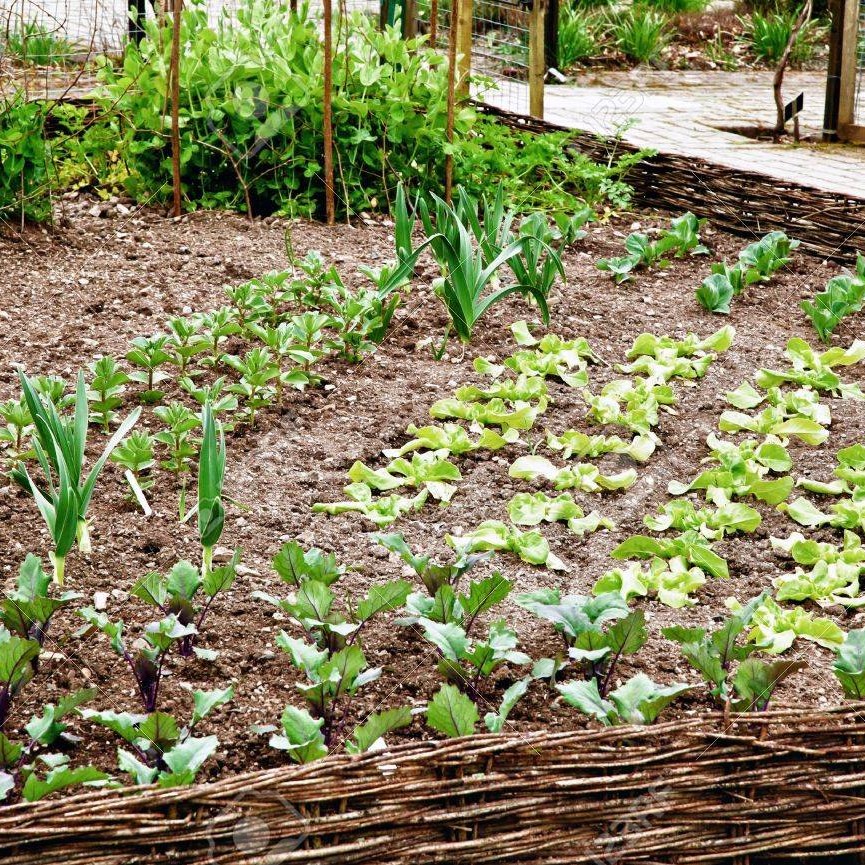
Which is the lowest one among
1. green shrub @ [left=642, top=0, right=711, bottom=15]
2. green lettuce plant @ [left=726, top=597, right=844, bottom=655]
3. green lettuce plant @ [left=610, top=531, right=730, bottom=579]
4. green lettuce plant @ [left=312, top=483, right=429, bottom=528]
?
green lettuce plant @ [left=726, top=597, right=844, bottom=655]

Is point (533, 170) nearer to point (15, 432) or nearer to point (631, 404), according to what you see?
point (631, 404)

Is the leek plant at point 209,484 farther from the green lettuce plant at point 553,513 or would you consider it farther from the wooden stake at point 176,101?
the wooden stake at point 176,101

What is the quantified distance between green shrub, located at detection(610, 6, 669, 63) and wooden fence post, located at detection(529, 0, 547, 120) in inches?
207

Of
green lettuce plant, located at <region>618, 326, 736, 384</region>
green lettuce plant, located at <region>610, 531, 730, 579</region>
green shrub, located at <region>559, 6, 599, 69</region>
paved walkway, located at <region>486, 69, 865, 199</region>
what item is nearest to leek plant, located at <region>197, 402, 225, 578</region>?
green lettuce plant, located at <region>610, 531, 730, 579</region>

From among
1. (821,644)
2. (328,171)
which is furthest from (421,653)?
(328,171)

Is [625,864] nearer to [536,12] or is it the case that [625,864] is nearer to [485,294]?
[485,294]

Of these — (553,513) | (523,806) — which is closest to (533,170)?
(553,513)

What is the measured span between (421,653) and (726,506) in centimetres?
90

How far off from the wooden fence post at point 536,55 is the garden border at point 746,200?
52 cm

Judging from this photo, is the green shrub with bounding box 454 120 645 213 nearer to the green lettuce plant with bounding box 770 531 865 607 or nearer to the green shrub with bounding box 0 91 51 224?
the green shrub with bounding box 0 91 51 224

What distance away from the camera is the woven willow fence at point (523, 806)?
61.5 inches

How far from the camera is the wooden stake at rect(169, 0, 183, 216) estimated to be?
14.1 ft

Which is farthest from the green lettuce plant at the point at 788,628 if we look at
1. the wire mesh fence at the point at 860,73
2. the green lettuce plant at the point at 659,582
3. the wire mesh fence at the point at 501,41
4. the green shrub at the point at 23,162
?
the wire mesh fence at the point at 501,41

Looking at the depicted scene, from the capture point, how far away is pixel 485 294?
13.4 ft
